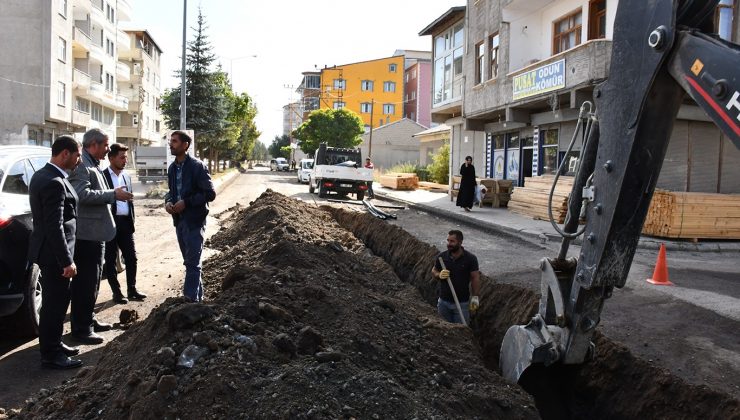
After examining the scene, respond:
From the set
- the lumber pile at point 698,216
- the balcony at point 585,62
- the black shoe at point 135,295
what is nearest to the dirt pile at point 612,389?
the black shoe at point 135,295

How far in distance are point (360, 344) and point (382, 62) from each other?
Result: 79030 mm

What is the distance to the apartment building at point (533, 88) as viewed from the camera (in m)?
15.1

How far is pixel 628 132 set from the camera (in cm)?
326

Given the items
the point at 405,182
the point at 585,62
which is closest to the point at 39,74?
the point at 405,182

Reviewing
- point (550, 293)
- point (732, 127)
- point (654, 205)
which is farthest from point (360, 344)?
point (654, 205)

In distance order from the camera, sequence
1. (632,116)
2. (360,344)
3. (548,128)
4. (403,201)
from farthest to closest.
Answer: (403,201) < (548,128) < (360,344) < (632,116)

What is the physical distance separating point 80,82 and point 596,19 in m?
37.9

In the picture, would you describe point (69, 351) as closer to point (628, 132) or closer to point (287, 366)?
point (287, 366)

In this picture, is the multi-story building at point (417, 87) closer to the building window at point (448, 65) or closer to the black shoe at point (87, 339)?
the building window at point (448, 65)

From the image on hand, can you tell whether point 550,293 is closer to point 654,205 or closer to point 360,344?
A: point 360,344

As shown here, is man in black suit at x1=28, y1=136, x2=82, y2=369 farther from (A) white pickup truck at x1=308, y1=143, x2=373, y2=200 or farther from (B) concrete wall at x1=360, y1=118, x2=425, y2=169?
(B) concrete wall at x1=360, y1=118, x2=425, y2=169

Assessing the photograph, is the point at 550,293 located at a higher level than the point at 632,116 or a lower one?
lower

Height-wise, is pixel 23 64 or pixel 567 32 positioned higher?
pixel 23 64

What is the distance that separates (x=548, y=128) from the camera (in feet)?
64.3
